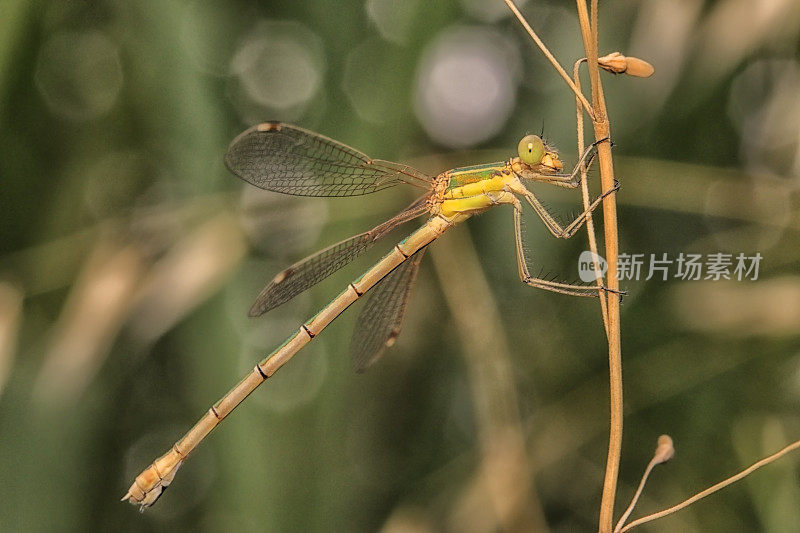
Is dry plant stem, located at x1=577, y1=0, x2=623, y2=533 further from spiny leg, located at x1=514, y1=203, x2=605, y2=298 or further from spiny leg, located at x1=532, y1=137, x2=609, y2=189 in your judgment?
spiny leg, located at x1=514, y1=203, x2=605, y2=298

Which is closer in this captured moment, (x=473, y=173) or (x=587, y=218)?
(x=587, y=218)

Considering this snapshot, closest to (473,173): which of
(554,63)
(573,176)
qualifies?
(573,176)

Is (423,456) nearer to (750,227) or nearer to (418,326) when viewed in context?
(418,326)

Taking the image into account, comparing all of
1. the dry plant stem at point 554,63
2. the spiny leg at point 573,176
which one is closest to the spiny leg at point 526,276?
the spiny leg at point 573,176

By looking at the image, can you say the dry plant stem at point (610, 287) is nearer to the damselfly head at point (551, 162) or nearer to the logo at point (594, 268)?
the logo at point (594, 268)

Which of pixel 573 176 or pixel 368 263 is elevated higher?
pixel 573 176

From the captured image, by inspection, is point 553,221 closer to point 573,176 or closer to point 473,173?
point 573,176

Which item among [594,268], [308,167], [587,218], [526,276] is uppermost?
[308,167]

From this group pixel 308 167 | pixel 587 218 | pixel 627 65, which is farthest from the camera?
pixel 308 167
